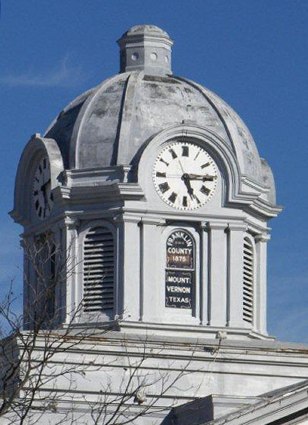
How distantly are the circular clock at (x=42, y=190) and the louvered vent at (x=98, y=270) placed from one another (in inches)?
90.5

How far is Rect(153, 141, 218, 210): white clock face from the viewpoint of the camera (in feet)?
286

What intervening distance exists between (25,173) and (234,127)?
653 cm

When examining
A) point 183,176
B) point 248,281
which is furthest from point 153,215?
point 248,281

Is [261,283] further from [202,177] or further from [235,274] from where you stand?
[202,177]

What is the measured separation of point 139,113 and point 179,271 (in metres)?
5.11

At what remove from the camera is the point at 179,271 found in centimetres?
8694

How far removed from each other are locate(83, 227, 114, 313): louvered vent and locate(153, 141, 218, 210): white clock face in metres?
2.16

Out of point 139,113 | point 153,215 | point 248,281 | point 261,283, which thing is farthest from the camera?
point 261,283

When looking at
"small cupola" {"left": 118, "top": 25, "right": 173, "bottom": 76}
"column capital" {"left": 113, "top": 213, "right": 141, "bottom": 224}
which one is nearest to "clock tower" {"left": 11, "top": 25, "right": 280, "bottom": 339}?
"column capital" {"left": 113, "top": 213, "right": 141, "bottom": 224}

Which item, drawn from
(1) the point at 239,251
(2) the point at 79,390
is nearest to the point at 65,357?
(2) the point at 79,390

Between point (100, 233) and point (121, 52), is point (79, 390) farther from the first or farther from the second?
point (121, 52)

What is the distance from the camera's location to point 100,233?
87188 mm

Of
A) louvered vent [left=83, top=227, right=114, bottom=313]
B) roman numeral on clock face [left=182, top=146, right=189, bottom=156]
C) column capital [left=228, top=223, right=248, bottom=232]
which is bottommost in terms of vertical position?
louvered vent [left=83, top=227, right=114, bottom=313]

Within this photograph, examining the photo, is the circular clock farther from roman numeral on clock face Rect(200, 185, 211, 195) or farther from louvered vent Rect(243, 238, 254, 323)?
louvered vent Rect(243, 238, 254, 323)
